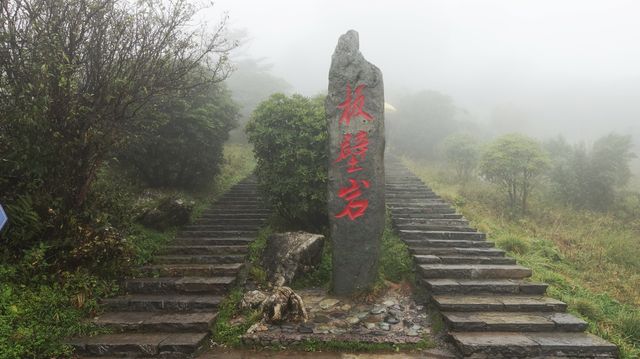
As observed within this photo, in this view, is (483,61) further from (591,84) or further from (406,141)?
(406,141)

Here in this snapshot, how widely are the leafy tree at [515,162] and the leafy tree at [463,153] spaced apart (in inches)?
154

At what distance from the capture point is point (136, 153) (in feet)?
35.8

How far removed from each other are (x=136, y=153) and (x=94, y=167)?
3.91 meters

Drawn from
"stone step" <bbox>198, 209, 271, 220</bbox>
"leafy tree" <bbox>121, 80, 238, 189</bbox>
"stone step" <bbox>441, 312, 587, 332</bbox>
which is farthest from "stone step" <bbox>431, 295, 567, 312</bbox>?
"leafy tree" <bbox>121, 80, 238, 189</bbox>

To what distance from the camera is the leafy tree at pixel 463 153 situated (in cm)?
1889

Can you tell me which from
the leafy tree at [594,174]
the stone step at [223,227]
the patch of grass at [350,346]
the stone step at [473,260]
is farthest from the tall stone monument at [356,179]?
the leafy tree at [594,174]

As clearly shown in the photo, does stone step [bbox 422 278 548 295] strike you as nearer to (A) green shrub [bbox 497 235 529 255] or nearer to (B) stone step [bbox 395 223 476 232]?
(A) green shrub [bbox 497 235 529 255]

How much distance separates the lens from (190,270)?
26.2 ft

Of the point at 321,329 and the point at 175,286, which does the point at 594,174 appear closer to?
the point at 321,329

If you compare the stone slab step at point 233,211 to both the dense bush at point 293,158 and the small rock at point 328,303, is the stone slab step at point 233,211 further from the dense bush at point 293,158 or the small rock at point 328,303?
the small rock at point 328,303

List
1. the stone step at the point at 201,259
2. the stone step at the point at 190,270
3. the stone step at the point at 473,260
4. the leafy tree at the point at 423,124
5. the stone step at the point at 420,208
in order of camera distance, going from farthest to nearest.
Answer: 1. the leafy tree at the point at 423,124
2. the stone step at the point at 420,208
3. the stone step at the point at 201,259
4. the stone step at the point at 473,260
5. the stone step at the point at 190,270

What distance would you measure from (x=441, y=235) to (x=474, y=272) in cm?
179

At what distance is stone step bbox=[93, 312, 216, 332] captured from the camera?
6.24 meters

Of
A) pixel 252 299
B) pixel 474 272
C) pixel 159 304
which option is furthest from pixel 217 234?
pixel 474 272
